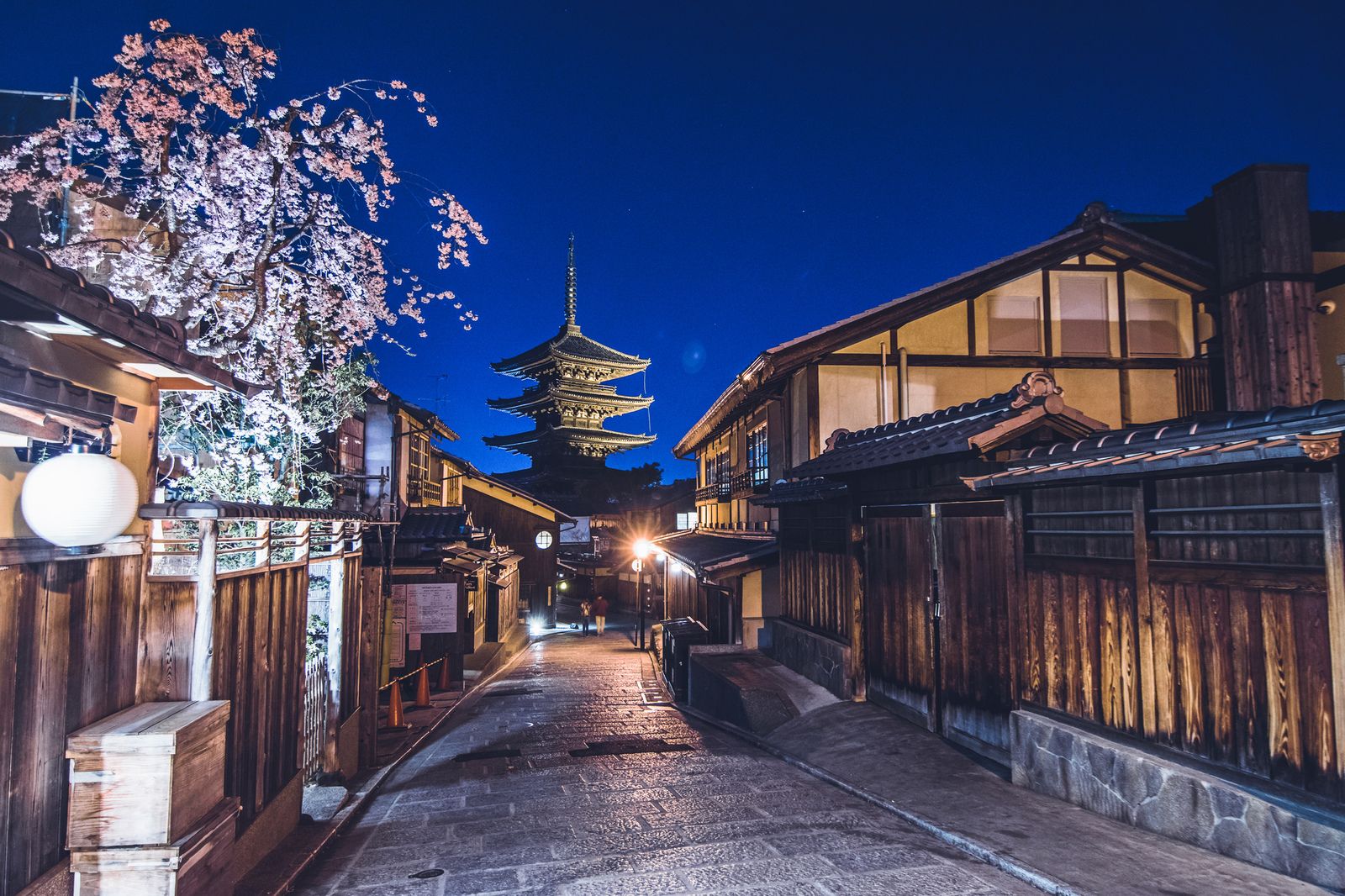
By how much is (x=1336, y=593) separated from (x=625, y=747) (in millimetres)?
8849

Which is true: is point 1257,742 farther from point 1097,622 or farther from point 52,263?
point 52,263

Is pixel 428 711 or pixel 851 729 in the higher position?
pixel 851 729

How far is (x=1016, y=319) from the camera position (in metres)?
15.2

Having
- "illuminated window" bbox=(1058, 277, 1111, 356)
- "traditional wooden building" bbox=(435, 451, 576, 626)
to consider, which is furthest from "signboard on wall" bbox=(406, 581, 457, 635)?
"traditional wooden building" bbox=(435, 451, 576, 626)

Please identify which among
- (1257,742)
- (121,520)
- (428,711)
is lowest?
(428,711)

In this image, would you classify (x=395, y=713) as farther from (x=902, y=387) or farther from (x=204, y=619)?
(x=902, y=387)

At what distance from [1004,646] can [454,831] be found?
20.1ft

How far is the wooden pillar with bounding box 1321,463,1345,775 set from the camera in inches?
173

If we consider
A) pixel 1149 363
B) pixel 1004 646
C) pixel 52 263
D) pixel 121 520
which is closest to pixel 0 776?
pixel 121 520

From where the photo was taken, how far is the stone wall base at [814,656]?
35.8ft

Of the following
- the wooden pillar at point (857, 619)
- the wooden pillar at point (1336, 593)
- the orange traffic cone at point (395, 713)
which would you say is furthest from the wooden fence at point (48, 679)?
the wooden pillar at point (857, 619)

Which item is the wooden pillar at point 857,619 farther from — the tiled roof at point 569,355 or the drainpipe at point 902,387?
the tiled roof at point 569,355

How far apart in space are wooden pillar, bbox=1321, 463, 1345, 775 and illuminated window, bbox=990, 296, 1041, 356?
37.5 feet

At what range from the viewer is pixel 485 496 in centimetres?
3506
